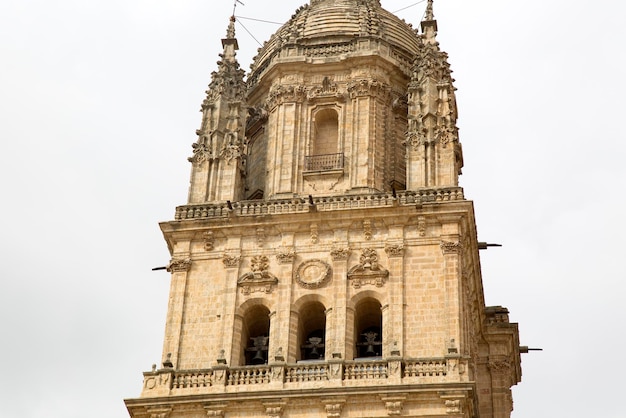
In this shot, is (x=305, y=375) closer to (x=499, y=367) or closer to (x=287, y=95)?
(x=499, y=367)

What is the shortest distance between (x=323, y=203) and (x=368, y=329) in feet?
11.5

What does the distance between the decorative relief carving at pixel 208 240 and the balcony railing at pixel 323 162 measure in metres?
3.41

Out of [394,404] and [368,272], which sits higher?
[368,272]

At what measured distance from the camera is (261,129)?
47781 millimetres

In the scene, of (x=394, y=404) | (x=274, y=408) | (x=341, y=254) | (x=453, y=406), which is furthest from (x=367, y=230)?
(x=453, y=406)

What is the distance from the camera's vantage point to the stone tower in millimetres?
40219

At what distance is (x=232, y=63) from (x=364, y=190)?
6626mm

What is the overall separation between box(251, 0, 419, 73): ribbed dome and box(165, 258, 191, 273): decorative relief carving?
7555 mm

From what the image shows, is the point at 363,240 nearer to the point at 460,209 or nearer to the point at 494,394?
the point at 460,209

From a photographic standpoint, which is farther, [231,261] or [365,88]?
[365,88]

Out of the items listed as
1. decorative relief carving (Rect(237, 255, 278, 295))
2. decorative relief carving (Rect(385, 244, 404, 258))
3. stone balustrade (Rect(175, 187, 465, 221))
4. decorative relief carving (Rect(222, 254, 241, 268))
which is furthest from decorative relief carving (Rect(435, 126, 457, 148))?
decorative relief carving (Rect(222, 254, 241, 268))

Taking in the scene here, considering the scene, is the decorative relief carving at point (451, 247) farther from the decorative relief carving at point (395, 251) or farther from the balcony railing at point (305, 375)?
the balcony railing at point (305, 375)

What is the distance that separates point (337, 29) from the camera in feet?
159

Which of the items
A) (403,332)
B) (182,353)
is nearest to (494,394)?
(403,332)
